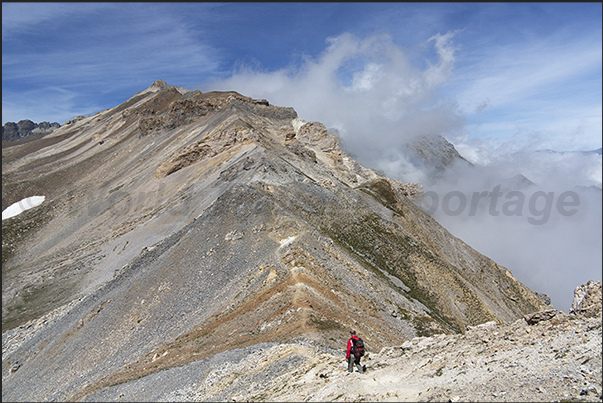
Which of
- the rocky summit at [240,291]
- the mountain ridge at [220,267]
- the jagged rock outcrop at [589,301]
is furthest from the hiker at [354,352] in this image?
the jagged rock outcrop at [589,301]

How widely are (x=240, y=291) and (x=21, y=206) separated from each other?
82.7 m

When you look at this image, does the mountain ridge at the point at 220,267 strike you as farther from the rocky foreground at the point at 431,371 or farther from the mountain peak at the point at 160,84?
the mountain peak at the point at 160,84

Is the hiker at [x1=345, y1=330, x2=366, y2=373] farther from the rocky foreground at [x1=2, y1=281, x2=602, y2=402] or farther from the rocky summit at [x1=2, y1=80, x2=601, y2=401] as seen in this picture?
the rocky summit at [x1=2, y1=80, x2=601, y2=401]

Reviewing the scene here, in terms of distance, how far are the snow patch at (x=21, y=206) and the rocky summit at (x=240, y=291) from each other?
786cm

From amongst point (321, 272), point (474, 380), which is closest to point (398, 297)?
point (321, 272)

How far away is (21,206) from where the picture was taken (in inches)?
3617

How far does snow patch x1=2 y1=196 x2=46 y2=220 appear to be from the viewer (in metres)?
88.1

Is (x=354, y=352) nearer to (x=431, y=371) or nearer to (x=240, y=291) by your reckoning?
(x=431, y=371)

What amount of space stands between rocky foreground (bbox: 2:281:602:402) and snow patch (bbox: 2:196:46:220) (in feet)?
268

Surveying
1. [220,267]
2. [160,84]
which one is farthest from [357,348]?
[160,84]

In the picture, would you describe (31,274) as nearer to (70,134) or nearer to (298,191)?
(298,191)

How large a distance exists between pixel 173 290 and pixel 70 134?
538 ft

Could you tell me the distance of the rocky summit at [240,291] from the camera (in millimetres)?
20312

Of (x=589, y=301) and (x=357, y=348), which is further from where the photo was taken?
(x=357, y=348)
